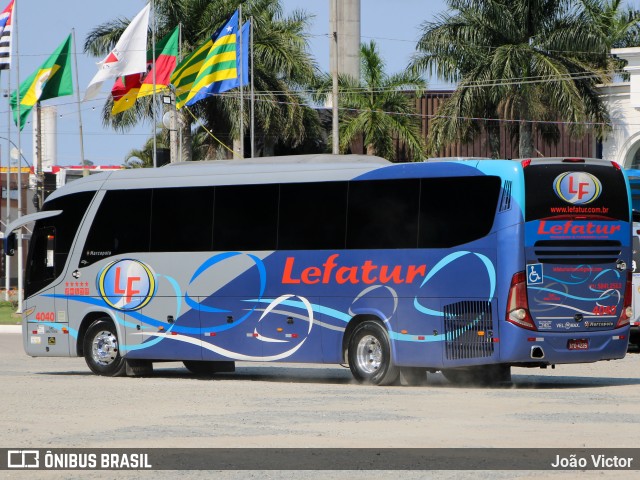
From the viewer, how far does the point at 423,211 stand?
1962cm

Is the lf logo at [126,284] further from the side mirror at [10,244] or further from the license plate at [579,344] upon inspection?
the license plate at [579,344]

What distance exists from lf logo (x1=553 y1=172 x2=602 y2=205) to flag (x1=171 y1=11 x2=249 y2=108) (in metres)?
26.5

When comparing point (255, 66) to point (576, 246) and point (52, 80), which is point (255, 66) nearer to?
point (52, 80)

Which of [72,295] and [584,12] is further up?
[584,12]

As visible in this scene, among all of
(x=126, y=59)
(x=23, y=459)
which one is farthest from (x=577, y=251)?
(x=126, y=59)

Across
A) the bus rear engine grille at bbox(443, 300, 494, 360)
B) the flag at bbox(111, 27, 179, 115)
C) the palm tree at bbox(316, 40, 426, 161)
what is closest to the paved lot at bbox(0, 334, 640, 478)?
the bus rear engine grille at bbox(443, 300, 494, 360)

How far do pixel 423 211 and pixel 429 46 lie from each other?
30.4 metres

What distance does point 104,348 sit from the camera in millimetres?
23156

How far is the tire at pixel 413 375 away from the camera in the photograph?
20.6m

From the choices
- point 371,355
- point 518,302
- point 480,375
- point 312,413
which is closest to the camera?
point 312,413

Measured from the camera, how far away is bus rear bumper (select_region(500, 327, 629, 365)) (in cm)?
1859

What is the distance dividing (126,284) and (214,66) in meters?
23.2

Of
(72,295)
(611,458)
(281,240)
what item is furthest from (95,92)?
(611,458)

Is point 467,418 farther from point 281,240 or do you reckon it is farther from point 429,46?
point 429,46
